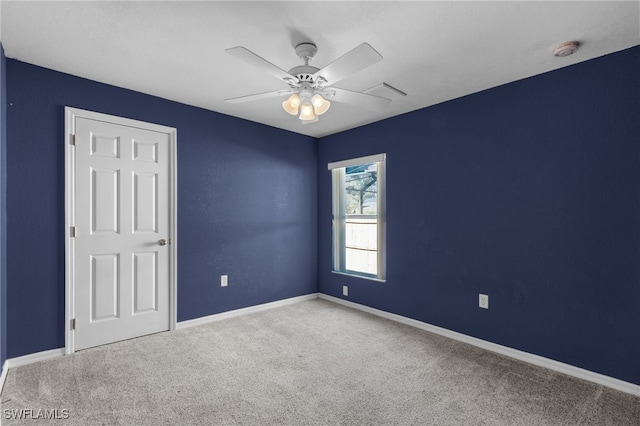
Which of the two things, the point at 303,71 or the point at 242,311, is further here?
the point at 242,311

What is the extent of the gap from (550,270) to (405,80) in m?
1.98

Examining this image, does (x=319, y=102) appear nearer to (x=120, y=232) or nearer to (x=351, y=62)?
(x=351, y=62)

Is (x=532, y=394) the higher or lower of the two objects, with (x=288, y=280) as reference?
lower

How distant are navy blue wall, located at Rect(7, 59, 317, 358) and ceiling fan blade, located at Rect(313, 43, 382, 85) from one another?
204 cm

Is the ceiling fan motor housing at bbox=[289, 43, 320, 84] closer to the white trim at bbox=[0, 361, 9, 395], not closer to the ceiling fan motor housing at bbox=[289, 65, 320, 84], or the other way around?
the ceiling fan motor housing at bbox=[289, 65, 320, 84]

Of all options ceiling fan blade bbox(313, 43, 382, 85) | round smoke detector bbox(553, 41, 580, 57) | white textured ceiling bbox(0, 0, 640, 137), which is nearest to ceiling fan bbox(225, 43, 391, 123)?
ceiling fan blade bbox(313, 43, 382, 85)

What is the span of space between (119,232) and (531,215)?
12.1 ft

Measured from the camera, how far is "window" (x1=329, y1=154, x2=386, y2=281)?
388cm

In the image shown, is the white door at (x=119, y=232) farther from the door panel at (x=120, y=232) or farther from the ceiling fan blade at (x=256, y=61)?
the ceiling fan blade at (x=256, y=61)

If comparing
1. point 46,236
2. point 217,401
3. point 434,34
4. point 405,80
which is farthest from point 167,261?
point 434,34

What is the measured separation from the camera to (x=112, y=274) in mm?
2922

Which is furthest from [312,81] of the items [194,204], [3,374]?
[3,374]

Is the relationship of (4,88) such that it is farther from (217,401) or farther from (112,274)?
(217,401)

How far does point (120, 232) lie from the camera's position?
2.96 metres
